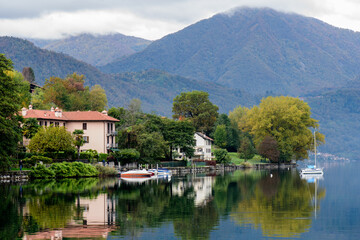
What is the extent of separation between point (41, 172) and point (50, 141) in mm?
9437

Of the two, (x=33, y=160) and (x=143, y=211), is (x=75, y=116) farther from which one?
(x=143, y=211)

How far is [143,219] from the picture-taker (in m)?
43.2

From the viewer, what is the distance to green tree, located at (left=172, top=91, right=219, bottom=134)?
16225 centimetres

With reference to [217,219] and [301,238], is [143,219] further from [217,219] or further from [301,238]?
[301,238]

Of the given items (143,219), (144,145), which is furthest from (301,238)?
(144,145)

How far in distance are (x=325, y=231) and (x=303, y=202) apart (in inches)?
685

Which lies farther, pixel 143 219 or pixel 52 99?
pixel 52 99

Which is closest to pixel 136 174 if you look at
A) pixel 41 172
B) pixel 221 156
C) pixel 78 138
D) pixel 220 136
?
pixel 78 138

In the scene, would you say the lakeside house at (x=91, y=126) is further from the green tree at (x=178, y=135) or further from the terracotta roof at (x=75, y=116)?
the green tree at (x=178, y=135)

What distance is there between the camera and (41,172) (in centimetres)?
8500

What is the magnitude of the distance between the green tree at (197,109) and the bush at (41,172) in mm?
78208

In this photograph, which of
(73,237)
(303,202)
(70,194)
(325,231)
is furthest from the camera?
(70,194)

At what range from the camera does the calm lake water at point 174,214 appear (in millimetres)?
37188

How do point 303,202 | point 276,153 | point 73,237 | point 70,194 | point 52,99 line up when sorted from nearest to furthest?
point 73,237 < point 303,202 < point 70,194 < point 52,99 < point 276,153
